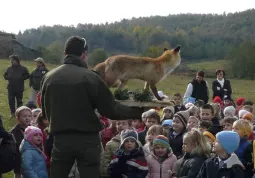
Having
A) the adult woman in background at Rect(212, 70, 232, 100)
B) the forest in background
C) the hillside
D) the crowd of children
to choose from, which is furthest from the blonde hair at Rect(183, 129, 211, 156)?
the hillside

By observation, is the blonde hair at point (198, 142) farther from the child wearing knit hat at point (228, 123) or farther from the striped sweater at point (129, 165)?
the child wearing knit hat at point (228, 123)

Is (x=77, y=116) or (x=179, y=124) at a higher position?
(x=77, y=116)

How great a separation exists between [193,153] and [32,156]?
2073 millimetres

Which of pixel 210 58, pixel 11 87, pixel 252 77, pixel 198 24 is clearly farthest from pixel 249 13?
pixel 11 87

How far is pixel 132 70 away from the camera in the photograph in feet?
30.3

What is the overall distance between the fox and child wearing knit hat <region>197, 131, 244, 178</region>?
380 centimetres

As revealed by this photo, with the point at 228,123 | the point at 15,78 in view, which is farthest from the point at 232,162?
the point at 15,78

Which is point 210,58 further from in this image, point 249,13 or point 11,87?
point 11,87

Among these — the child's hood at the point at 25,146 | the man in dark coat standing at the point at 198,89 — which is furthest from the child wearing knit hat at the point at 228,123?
the man in dark coat standing at the point at 198,89

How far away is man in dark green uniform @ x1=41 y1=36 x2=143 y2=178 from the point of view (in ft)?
15.2

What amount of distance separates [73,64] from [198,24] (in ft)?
435

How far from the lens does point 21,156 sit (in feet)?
19.9

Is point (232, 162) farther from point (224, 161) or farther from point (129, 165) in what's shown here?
point (129, 165)

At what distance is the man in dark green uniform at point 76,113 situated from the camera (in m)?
4.63
